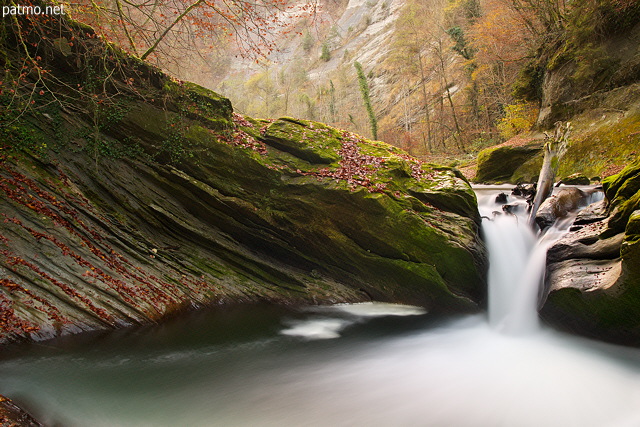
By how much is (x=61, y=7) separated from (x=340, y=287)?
335 inches

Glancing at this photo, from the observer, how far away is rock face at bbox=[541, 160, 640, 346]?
539 cm

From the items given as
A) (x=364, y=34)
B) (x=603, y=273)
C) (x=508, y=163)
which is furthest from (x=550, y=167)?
(x=364, y=34)

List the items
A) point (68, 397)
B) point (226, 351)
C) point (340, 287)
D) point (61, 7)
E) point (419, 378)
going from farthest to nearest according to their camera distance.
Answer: point (340, 287)
point (61, 7)
point (226, 351)
point (419, 378)
point (68, 397)

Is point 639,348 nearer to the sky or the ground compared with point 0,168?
nearer to the ground

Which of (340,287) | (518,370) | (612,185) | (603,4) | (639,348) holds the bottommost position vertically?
(518,370)

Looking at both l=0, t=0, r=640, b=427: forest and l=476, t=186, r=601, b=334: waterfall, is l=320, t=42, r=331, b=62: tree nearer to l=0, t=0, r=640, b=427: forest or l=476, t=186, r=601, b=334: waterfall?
l=0, t=0, r=640, b=427: forest

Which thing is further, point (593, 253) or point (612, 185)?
point (612, 185)

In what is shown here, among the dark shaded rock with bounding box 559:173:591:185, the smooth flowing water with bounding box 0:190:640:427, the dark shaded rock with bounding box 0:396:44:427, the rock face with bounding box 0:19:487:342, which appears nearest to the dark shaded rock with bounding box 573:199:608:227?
the smooth flowing water with bounding box 0:190:640:427

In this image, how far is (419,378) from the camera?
18.6 ft

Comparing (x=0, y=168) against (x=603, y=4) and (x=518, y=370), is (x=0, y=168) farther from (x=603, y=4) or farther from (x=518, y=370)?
(x=603, y=4)

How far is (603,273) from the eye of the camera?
5902 millimetres

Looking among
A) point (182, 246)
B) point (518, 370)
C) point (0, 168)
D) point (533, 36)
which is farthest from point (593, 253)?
point (533, 36)

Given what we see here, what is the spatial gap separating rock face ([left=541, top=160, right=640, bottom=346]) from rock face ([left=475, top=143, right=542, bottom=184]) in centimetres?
888

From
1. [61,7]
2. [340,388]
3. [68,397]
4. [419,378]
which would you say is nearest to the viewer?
[68,397]
